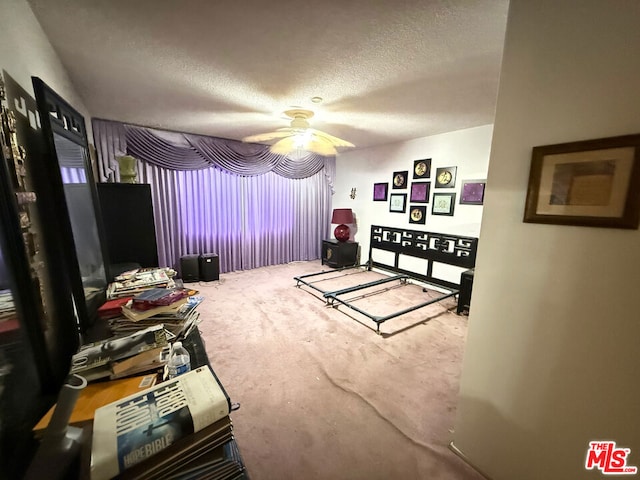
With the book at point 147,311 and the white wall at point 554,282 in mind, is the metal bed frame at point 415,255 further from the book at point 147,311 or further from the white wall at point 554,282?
the book at point 147,311

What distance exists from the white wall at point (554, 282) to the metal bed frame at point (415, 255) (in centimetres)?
179

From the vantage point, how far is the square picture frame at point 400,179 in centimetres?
419

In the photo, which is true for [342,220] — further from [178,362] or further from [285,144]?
[178,362]

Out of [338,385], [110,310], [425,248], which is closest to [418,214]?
[425,248]

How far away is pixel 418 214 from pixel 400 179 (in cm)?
69

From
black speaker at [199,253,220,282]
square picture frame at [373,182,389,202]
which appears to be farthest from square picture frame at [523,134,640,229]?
black speaker at [199,253,220,282]

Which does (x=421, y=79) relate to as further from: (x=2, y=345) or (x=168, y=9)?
(x=2, y=345)

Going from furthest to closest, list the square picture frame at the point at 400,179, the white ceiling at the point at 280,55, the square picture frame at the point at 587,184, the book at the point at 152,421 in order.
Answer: the square picture frame at the point at 400,179 → the white ceiling at the point at 280,55 → the square picture frame at the point at 587,184 → the book at the point at 152,421

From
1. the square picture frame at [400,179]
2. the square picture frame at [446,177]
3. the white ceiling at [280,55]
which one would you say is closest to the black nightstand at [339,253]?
the square picture frame at [400,179]

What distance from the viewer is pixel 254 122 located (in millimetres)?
3182

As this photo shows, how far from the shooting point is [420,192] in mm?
3986

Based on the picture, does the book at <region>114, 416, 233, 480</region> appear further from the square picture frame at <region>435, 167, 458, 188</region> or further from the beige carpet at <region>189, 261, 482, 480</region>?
the square picture frame at <region>435, 167, 458, 188</region>

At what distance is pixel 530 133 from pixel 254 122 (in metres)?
2.92

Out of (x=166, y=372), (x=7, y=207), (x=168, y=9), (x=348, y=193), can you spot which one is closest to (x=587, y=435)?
(x=166, y=372)
